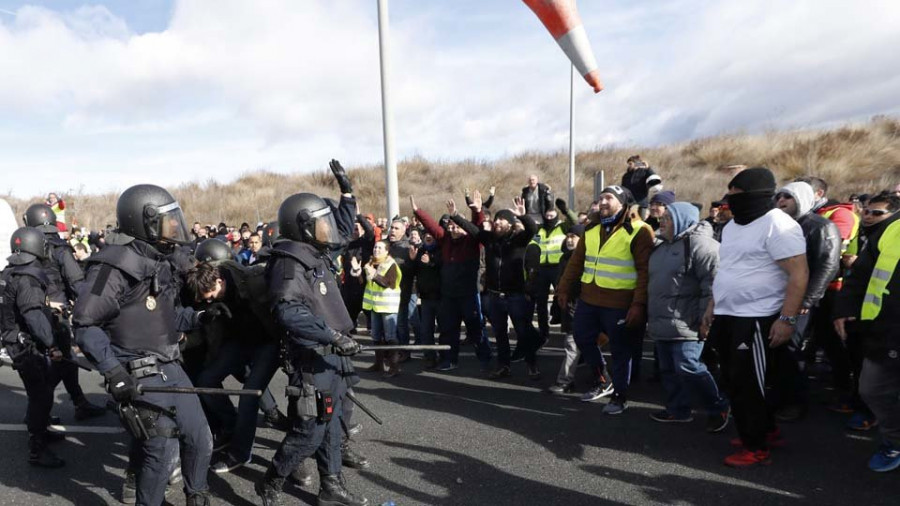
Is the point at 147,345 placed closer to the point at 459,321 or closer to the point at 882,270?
the point at 459,321

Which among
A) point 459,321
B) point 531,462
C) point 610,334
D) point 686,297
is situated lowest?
point 531,462

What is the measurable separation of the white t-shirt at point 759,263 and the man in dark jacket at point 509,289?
2529 millimetres

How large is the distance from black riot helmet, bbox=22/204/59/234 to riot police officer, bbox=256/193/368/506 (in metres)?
3.69

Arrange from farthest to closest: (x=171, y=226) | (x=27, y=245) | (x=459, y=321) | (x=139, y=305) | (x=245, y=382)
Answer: (x=459, y=321), (x=27, y=245), (x=245, y=382), (x=171, y=226), (x=139, y=305)

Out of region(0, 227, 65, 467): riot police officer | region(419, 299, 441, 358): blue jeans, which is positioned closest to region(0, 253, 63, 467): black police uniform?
region(0, 227, 65, 467): riot police officer

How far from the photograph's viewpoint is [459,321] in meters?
6.49

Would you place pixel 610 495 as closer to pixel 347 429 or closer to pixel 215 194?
pixel 347 429

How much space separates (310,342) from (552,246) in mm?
3888

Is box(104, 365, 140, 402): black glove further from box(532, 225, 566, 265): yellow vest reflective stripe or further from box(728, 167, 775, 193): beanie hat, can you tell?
box(532, 225, 566, 265): yellow vest reflective stripe

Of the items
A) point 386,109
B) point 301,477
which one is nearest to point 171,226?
point 301,477

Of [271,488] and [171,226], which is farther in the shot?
[271,488]

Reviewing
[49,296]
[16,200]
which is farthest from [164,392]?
[16,200]

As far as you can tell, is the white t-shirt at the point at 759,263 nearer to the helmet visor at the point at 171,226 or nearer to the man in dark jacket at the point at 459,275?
the man in dark jacket at the point at 459,275

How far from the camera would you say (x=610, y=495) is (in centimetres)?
347
